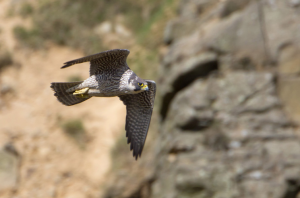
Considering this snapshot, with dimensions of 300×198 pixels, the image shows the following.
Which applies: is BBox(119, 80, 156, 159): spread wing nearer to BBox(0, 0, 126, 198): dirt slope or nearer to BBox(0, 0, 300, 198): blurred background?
BBox(0, 0, 300, 198): blurred background

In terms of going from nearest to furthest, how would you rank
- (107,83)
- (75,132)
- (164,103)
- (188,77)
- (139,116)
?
1. (107,83)
2. (139,116)
3. (188,77)
4. (164,103)
5. (75,132)

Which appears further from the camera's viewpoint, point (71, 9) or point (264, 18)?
point (71, 9)

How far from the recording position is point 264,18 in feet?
29.4

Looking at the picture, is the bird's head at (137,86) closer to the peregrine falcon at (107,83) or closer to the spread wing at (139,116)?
the peregrine falcon at (107,83)

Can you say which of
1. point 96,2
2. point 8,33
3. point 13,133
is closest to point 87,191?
point 13,133

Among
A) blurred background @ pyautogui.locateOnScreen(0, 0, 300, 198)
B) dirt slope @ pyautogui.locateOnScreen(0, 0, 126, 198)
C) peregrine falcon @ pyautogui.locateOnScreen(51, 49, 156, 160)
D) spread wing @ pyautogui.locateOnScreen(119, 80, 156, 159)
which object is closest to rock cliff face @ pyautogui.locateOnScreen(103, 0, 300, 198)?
blurred background @ pyautogui.locateOnScreen(0, 0, 300, 198)

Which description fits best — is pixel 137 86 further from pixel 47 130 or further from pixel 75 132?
pixel 47 130

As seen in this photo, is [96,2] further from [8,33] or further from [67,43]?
[8,33]

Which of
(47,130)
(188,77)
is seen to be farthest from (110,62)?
(47,130)

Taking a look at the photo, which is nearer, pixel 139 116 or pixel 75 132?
pixel 139 116

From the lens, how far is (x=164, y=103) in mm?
9922

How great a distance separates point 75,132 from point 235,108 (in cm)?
530

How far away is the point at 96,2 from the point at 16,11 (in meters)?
3.00

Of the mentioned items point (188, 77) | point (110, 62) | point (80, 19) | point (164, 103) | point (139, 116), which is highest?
point (80, 19)
